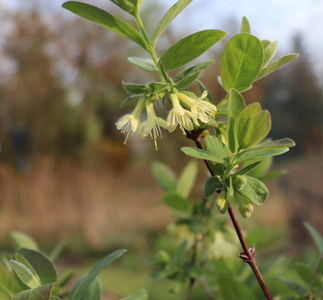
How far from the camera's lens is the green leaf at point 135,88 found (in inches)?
11.8

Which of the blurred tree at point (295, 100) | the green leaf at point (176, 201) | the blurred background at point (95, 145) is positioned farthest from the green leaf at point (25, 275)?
the blurred tree at point (295, 100)

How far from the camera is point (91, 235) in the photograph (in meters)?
3.81

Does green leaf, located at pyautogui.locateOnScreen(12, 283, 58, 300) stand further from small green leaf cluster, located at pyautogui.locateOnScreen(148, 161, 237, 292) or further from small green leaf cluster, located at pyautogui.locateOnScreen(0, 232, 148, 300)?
small green leaf cluster, located at pyautogui.locateOnScreen(148, 161, 237, 292)

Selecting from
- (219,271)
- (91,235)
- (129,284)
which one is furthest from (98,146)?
(219,271)

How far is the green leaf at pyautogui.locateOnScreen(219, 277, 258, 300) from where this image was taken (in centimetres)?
46

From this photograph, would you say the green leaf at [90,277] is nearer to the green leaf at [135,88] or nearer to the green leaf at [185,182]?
the green leaf at [135,88]

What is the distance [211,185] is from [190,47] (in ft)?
0.35

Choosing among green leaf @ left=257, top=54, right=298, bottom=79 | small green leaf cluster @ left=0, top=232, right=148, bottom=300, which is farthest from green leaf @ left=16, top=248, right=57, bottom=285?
green leaf @ left=257, top=54, right=298, bottom=79

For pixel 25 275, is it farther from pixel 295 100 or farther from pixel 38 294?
pixel 295 100

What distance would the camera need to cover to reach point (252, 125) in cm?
28

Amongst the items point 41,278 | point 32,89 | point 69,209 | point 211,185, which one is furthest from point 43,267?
point 32,89

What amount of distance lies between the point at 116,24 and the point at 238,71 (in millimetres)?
101

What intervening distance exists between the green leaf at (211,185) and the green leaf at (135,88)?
0.29 feet

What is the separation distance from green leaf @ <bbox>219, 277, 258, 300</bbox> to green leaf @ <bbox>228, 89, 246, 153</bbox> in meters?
0.24
